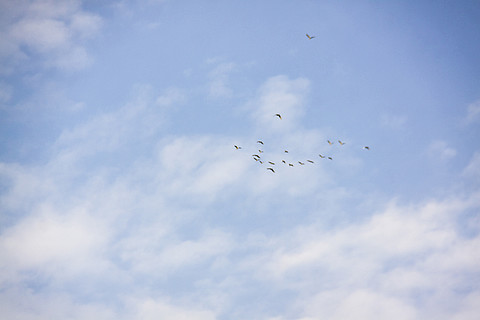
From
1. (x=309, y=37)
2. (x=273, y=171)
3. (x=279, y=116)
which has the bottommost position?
(x=273, y=171)

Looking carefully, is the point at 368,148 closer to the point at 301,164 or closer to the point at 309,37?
the point at 301,164

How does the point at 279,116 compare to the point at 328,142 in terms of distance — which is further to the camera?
the point at 328,142

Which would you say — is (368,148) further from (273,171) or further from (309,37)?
(309,37)

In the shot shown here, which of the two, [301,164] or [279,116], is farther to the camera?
[301,164]

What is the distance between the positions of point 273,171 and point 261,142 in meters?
5.82

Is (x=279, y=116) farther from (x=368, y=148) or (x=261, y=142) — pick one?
(x=368, y=148)

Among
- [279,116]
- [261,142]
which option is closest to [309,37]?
[279,116]

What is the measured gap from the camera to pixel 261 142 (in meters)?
59.6

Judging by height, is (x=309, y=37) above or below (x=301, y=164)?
above

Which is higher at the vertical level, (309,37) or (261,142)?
(309,37)

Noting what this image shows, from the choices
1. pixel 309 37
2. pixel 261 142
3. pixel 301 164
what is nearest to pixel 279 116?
pixel 261 142

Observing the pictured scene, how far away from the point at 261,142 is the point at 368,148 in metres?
17.1

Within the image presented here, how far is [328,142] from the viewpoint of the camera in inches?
2422

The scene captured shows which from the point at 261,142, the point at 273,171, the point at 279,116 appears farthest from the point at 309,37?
the point at 273,171
